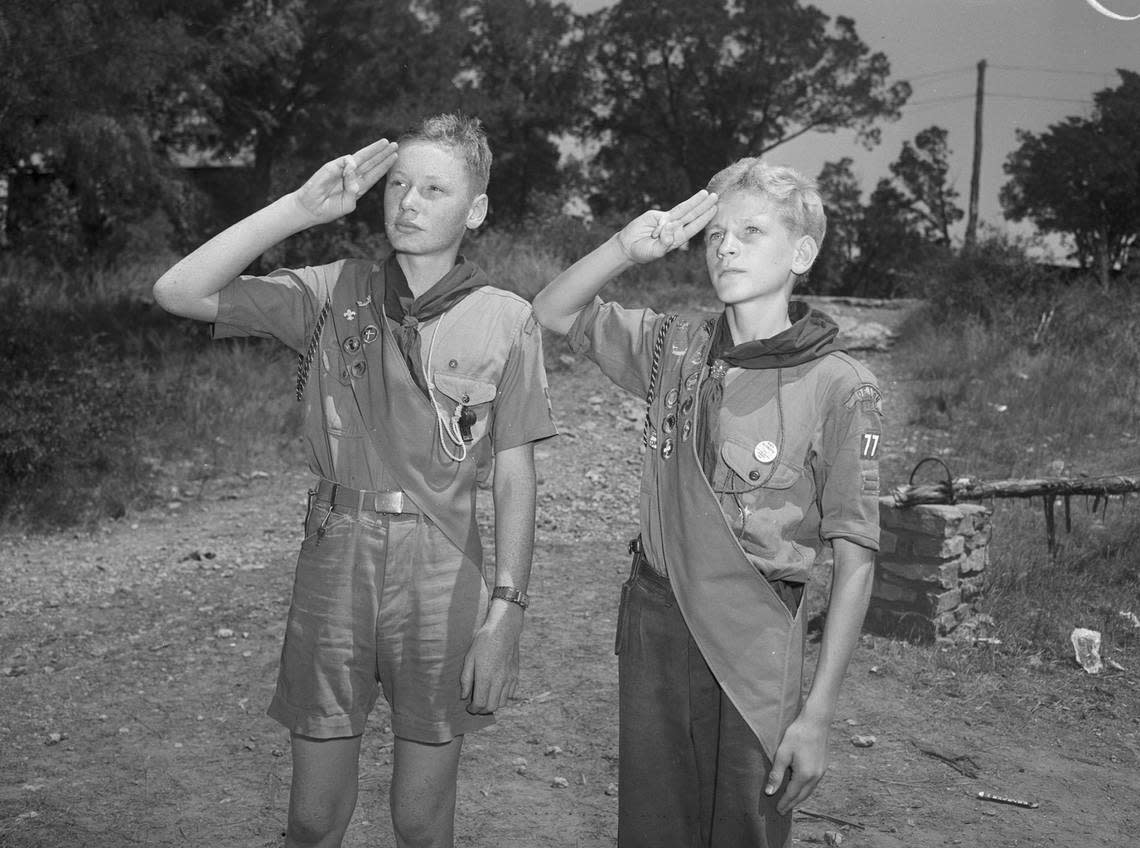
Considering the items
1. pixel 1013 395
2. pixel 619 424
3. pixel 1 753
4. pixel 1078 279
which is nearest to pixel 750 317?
pixel 1 753

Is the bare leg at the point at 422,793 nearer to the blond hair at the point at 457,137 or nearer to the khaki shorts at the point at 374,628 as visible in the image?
the khaki shorts at the point at 374,628

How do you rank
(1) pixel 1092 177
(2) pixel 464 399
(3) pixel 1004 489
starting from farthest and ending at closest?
(1) pixel 1092 177
(3) pixel 1004 489
(2) pixel 464 399

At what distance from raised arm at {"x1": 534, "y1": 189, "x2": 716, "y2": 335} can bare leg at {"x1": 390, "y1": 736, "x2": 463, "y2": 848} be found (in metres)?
0.95

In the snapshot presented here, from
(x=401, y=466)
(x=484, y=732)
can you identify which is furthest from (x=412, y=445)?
(x=484, y=732)

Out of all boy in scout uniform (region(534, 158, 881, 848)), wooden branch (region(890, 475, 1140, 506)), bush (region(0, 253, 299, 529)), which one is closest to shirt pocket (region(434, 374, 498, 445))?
boy in scout uniform (region(534, 158, 881, 848))

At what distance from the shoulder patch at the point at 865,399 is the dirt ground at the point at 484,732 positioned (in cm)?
215

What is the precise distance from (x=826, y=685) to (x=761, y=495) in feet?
1.23

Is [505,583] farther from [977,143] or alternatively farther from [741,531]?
[977,143]

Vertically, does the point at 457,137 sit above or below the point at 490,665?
above

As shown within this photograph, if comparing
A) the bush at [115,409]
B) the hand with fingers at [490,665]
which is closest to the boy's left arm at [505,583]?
the hand with fingers at [490,665]

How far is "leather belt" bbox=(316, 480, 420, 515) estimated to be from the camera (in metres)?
2.48

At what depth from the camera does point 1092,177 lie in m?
20.6

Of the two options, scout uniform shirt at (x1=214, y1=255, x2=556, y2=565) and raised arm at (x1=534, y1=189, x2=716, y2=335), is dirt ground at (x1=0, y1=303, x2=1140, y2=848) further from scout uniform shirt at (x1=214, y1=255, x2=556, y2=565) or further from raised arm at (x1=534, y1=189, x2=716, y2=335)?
raised arm at (x1=534, y1=189, x2=716, y2=335)

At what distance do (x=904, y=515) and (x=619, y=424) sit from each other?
5.08 m
